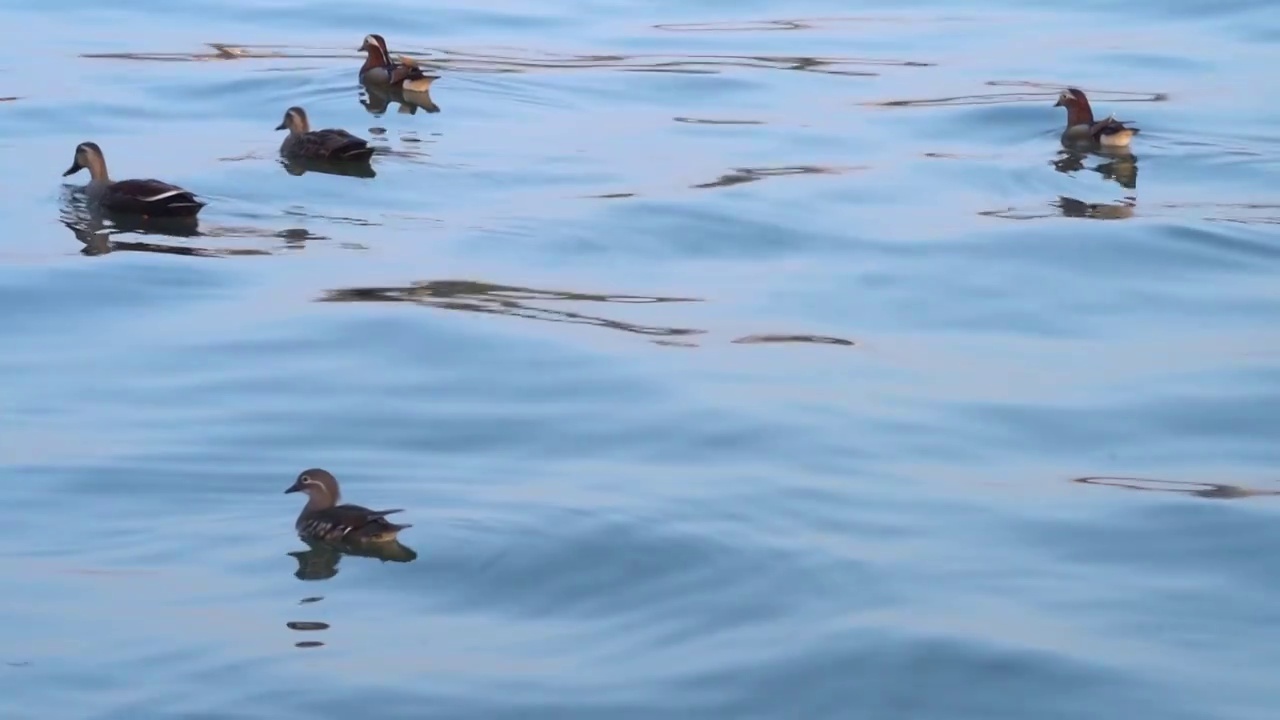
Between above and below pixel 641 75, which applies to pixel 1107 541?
below

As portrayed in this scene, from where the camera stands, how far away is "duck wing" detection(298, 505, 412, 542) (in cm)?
749

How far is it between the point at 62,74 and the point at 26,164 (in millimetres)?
4074

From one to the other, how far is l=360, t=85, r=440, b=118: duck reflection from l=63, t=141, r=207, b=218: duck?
3.73m

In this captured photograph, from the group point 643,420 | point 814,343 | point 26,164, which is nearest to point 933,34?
point 26,164

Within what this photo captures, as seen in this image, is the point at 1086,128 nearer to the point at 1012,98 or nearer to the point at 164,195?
the point at 1012,98

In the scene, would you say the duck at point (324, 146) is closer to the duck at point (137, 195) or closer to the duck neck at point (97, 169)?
the duck at point (137, 195)

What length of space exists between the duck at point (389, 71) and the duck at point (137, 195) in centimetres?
396

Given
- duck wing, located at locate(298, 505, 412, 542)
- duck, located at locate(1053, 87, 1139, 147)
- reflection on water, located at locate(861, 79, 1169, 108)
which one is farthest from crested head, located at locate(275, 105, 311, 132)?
duck wing, located at locate(298, 505, 412, 542)

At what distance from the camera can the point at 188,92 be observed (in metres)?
17.8

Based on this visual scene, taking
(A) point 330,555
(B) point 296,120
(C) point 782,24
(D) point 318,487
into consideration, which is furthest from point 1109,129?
(A) point 330,555

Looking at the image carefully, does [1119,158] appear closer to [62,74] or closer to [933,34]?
[933,34]

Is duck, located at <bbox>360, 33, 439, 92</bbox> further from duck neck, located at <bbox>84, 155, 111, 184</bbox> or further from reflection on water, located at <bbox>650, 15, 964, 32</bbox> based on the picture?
reflection on water, located at <bbox>650, 15, 964, 32</bbox>

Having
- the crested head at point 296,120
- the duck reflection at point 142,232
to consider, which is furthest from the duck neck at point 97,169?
the crested head at point 296,120

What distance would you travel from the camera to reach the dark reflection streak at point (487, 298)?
11.0m
